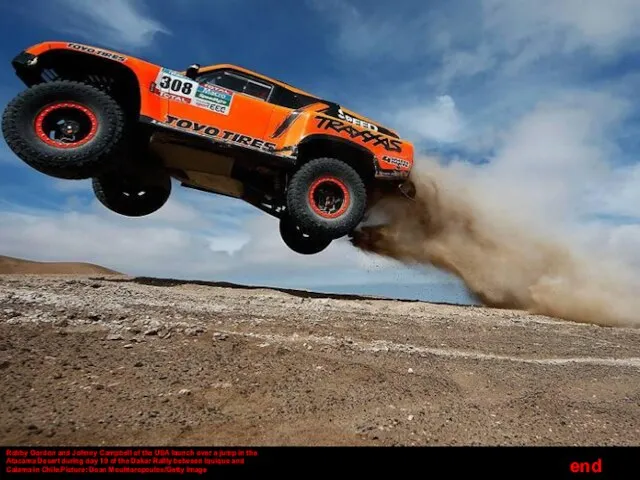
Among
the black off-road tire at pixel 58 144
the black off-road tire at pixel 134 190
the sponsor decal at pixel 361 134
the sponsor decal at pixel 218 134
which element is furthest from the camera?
the black off-road tire at pixel 134 190

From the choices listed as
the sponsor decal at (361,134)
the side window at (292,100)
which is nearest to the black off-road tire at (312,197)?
the sponsor decal at (361,134)

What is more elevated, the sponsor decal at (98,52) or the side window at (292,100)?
the side window at (292,100)

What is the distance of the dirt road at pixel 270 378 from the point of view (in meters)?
2.17

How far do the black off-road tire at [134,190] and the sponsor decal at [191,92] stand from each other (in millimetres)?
1495

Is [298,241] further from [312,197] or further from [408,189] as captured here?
[408,189]

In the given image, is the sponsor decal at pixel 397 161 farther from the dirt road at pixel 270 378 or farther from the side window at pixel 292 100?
the dirt road at pixel 270 378

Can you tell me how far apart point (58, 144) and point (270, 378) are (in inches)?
152

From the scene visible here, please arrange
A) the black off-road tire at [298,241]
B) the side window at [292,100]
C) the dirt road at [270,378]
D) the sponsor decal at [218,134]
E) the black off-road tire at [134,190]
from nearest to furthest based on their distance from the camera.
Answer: the dirt road at [270,378], the sponsor decal at [218,134], the side window at [292,100], the black off-road tire at [134,190], the black off-road tire at [298,241]

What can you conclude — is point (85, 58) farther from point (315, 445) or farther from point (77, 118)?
point (315, 445)

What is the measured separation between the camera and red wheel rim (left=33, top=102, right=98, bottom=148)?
4.82m

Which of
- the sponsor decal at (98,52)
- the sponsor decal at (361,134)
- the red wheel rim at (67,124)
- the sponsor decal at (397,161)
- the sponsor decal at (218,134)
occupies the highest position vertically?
the sponsor decal at (361,134)

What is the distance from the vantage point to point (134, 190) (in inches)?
271
